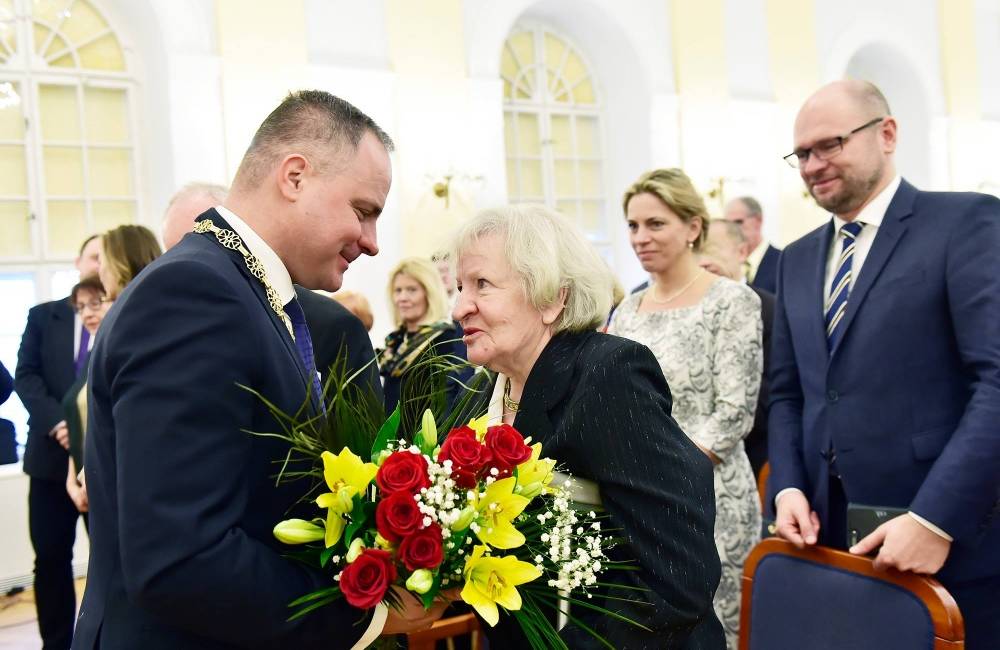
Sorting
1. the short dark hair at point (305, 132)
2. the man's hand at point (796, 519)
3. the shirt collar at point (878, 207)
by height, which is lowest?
the man's hand at point (796, 519)

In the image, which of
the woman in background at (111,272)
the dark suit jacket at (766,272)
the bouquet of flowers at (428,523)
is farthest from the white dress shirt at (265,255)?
the dark suit jacket at (766,272)

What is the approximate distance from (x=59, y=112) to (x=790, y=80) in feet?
27.3

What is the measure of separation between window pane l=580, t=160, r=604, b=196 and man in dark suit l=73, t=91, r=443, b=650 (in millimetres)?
9050

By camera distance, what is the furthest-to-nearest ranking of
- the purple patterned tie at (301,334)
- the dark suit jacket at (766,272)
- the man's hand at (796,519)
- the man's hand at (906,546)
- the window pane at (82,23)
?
the window pane at (82,23) → the dark suit jacket at (766,272) → the man's hand at (796,519) → the man's hand at (906,546) → the purple patterned tie at (301,334)

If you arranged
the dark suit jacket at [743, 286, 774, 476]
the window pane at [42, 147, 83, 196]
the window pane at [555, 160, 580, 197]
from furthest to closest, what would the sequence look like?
the window pane at [555, 160, 580, 197], the window pane at [42, 147, 83, 196], the dark suit jacket at [743, 286, 774, 476]

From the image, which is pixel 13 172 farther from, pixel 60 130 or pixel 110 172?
pixel 110 172

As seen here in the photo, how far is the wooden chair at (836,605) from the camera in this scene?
5.61ft

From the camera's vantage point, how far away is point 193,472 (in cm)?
121

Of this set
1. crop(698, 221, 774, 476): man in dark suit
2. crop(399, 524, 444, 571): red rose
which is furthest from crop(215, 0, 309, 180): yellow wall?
crop(399, 524, 444, 571): red rose

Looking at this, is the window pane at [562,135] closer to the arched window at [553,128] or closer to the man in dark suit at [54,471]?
the arched window at [553,128]

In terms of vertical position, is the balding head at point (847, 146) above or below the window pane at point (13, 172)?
below

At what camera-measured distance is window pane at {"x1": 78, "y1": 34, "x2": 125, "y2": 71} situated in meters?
7.44

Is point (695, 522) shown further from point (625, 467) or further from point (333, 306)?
point (333, 306)

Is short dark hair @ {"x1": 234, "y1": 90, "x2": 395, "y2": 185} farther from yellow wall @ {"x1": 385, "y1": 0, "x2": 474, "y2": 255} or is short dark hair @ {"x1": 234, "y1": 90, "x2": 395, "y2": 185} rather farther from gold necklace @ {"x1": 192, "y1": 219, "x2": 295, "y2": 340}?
yellow wall @ {"x1": 385, "y1": 0, "x2": 474, "y2": 255}
